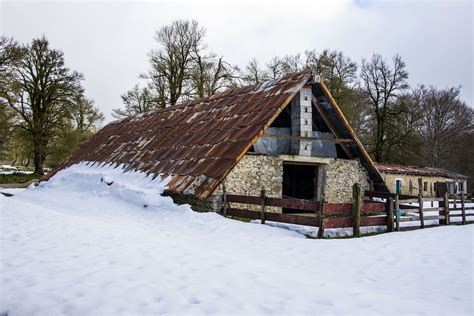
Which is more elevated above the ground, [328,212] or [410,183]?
[410,183]

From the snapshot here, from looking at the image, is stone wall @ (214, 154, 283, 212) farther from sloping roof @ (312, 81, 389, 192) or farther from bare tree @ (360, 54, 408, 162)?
bare tree @ (360, 54, 408, 162)

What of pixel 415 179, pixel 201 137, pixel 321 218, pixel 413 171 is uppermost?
pixel 201 137

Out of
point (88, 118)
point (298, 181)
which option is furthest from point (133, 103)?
point (298, 181)

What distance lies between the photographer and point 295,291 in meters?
4.67

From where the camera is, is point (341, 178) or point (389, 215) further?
point (341, 178)

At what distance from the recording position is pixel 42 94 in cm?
3067

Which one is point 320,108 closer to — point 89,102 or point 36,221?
point 36,221

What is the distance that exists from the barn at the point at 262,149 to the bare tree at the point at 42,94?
16781 millimetres

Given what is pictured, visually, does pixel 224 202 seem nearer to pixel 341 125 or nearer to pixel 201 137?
pixel 201 137

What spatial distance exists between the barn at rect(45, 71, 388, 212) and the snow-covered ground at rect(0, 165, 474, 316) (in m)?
1.78

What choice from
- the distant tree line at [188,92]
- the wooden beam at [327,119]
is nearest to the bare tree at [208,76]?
the distant tree line at [188,92]

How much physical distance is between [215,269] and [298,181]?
460 inches

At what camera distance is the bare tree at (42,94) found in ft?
99.3

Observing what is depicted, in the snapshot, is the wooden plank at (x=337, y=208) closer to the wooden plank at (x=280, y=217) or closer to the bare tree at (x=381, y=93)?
the wooden plank at (x=280, y=217)
